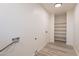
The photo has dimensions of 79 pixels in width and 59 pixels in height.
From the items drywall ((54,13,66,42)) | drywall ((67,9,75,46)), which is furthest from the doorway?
drywall ((67,9,75,46))

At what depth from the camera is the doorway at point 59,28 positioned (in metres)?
5.24

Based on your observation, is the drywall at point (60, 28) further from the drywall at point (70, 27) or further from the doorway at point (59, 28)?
the drywall at point (70, 27)

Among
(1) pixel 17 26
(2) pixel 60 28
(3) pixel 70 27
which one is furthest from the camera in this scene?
(2) pixel 60 28

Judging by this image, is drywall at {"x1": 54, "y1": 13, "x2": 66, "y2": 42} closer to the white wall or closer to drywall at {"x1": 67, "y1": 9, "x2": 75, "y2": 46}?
drywall at {"x1": 67, "y1": 9, "x2": 75, "y2": 46}

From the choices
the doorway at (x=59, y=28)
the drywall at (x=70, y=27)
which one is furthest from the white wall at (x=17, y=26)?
the doorway at (x=59, y=28)

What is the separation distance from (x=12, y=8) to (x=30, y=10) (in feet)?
2.56

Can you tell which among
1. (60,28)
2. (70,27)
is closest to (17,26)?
(70,27)

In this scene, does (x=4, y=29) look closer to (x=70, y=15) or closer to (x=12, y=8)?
(x=12, y=8)

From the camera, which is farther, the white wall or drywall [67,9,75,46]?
drywall [67,9,75,46]

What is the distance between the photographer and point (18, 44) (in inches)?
77.1

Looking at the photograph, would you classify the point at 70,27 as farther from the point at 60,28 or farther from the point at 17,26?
the point at 17,26

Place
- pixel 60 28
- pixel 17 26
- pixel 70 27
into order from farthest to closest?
pixel 60 28, pixel 70 27, pixel 17 26

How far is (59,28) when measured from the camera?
17.9ft

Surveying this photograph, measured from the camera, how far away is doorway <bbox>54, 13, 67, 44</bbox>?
5.24 m
